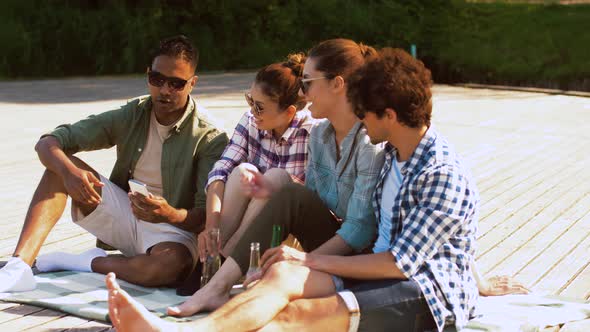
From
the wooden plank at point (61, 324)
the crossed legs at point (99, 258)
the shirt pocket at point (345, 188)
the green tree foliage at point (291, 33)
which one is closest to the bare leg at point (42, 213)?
the crossed legs at point (99, 258)

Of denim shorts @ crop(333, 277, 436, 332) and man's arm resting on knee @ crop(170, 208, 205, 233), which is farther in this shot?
man's arm resting on knee @ crop(170, 208, 205, 233)

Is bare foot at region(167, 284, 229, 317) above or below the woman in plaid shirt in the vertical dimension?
below

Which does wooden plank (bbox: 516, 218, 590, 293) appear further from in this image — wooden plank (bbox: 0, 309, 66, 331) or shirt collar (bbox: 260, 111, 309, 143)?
wooden plank (bbox: 0, 309, 66, 331)

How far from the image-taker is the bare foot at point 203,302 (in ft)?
11.6

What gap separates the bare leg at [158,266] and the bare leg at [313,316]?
1145 mm

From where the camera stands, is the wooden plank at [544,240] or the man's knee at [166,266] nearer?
the man's knee at [166,266]

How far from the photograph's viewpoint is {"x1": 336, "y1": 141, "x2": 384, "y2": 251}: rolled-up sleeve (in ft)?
11.7

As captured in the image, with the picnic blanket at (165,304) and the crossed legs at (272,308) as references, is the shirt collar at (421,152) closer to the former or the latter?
the crossed legs at (272,308)

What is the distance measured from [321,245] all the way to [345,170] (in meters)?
0.32

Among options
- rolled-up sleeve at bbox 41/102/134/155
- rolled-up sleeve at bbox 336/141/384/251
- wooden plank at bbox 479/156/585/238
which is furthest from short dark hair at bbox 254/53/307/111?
wooden plank at bbox 479/156/585/238

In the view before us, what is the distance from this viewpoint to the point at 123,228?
441 centimetres

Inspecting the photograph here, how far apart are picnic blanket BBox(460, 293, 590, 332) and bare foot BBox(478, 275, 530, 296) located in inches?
2.1

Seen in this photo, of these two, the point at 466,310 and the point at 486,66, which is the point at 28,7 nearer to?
the point at 486,66

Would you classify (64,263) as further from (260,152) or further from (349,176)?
(349,176)
